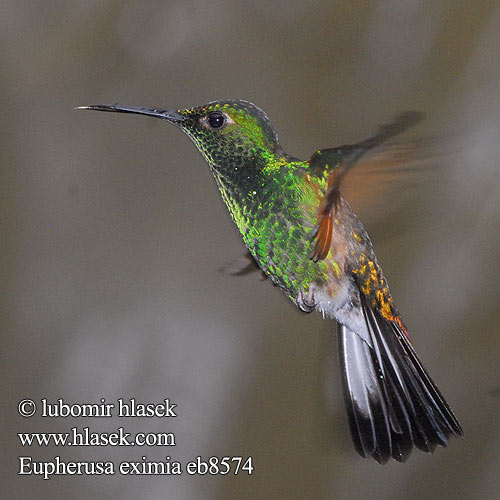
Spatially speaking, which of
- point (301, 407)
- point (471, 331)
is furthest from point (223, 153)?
point (471, 331)

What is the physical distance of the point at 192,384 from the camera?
45.8 inches

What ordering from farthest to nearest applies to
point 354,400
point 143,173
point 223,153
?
point 143,173
point 354,400
point 223,153

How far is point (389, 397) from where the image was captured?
695 mm

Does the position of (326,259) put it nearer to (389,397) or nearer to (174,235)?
(389,397)

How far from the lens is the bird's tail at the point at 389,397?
665 millimetres

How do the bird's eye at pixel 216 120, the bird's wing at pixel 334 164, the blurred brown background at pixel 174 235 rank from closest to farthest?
1. the bird's wing at pixel 334 164
2. the bird's eye at pixel 216 120
3. the blurred brown background at pixel 174 235

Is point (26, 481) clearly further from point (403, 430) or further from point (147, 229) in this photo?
point (403, 430)

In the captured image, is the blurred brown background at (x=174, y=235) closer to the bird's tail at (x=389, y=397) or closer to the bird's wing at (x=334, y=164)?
the bird's tail at (x=389, y=397)

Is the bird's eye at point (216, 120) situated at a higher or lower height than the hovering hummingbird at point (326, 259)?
higher

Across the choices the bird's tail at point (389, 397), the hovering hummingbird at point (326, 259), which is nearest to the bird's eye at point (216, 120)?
the hovering hummingbird at point (326, 259)

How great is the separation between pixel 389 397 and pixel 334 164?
27 centimetres

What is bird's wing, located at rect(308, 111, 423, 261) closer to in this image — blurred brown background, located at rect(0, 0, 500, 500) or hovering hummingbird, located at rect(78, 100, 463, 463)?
hovering hummingbird, located at rect(78, 100, 463, 463)

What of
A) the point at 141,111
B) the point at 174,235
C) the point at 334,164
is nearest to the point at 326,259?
the point at 334,164

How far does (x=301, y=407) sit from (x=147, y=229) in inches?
16.0
